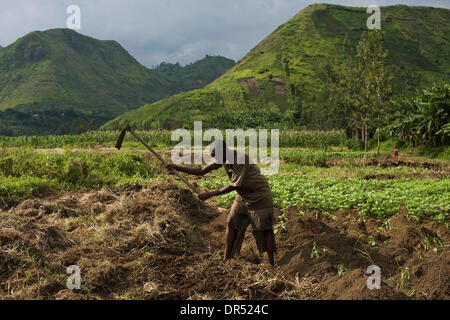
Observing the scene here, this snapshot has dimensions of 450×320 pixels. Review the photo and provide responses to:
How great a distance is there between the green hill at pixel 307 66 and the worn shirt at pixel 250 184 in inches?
1340

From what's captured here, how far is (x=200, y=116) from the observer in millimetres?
51156

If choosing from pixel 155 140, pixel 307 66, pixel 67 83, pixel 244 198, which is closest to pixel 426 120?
pixel 244 198

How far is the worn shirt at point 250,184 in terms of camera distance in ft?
15.5

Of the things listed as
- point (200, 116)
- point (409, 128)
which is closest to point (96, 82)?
point (200, 116)

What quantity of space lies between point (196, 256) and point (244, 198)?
1.00m

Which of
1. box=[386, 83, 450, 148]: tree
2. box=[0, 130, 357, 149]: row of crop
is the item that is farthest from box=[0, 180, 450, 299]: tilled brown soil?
box=[0, 130, 357, 149]: row of crop

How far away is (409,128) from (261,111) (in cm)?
3373

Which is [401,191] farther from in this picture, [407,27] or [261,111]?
[407,27]

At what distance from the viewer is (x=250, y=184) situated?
484 centimetres

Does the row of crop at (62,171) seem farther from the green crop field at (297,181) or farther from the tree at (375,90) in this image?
the tree at (375,90)

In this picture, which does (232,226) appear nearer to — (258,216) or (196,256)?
(258,216)

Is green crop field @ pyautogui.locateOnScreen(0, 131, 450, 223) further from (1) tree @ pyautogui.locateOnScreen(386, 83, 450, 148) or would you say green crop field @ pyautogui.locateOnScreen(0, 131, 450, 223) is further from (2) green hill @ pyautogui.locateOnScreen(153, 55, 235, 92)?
(2) green hill @ pyautogui.locateOnScreen(153, 55, 235, 92)

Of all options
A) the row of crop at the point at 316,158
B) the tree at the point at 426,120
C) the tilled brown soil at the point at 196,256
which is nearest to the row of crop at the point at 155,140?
the tree at the point at 426,120

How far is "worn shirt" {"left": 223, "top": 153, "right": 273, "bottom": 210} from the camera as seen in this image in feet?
15.5
